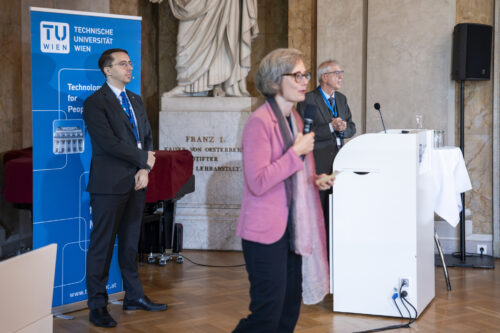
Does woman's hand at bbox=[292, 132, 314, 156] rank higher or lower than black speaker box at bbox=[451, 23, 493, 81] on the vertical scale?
lower

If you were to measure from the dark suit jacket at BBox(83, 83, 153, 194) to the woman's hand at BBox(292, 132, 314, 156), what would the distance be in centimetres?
188

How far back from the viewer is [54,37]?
172 inches

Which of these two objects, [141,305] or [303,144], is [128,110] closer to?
[141,305]

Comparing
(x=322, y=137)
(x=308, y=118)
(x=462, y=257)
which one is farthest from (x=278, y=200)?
(x=462, y=257)

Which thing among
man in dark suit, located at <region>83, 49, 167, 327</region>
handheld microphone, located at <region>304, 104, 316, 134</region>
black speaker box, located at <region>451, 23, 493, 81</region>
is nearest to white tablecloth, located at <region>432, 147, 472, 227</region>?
black speaker box, located at <region>451, 23, 493, 81</region>

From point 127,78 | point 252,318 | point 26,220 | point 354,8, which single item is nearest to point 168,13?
point 354,8

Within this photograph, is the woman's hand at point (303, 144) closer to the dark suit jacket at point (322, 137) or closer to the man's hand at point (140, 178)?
the man's hand at point (140, 178)

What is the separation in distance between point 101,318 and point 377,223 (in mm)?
1969

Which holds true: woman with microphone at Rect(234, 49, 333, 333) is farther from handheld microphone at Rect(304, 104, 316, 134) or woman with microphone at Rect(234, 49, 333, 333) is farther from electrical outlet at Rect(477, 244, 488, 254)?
electrical outlet at Rect(477, 244, 488, 254)

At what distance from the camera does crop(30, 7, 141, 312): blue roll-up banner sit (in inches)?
171

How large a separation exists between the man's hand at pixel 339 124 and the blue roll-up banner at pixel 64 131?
1.77 metres

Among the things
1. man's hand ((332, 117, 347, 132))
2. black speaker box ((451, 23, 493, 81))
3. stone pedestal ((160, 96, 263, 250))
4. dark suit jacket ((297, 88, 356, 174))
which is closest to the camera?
man's hand ((332, 117, 347, 132))

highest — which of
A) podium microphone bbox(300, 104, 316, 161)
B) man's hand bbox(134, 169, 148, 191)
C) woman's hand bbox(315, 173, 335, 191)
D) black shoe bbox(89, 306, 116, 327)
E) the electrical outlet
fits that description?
podium microphone bbox(300, 104, 316, 161)

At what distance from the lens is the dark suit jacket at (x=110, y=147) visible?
4188mm
